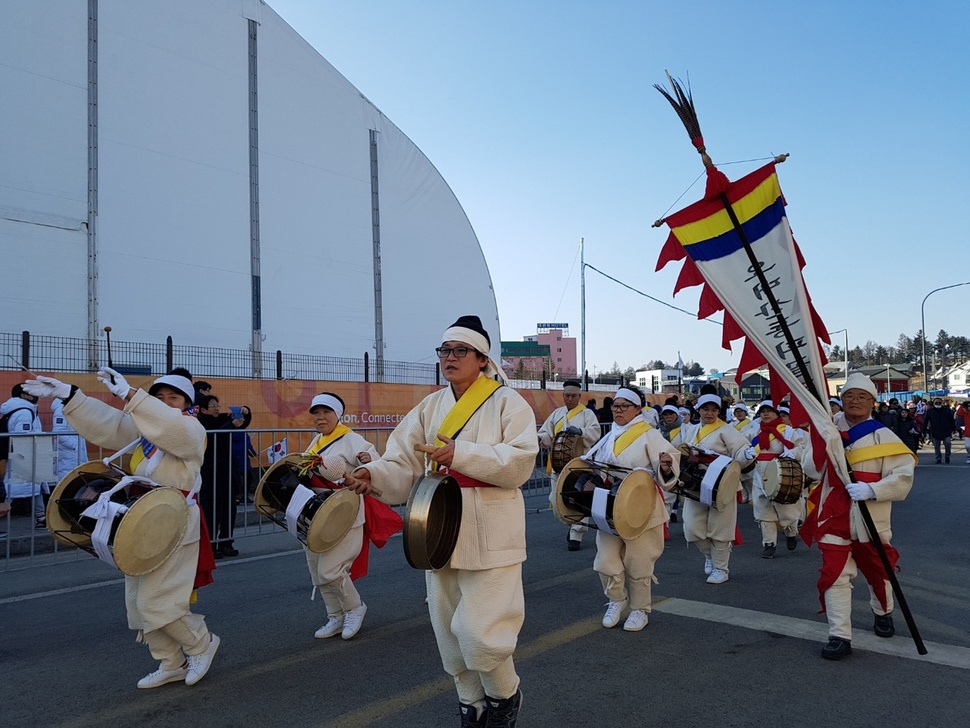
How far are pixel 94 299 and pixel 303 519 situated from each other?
57.4ft

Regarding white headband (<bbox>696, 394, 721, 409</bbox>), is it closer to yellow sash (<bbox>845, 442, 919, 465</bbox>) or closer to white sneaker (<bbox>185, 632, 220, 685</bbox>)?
yellow sash (<bbox>845, 442, 919, 465</bbox>)

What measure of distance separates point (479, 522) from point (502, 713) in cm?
86

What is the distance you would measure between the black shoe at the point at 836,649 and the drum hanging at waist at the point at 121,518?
4.02 m

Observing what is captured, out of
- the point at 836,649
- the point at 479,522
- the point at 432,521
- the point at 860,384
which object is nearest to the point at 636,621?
the point at 836,649

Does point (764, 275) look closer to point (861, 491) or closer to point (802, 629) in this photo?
point (861, 491)

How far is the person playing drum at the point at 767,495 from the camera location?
805 cm

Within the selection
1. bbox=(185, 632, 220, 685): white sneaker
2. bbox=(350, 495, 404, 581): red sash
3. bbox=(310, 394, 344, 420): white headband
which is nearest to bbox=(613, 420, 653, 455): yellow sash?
bbox=(350, 495, 404, 581): red sash

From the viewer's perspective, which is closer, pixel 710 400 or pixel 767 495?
pixel 710 400

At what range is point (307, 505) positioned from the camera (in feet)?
16.5

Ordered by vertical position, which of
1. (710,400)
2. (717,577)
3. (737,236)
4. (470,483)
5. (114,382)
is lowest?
(717,577)

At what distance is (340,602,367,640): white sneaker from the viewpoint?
16.8 feet

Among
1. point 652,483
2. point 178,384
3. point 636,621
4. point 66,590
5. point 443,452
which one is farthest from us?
point 66,590

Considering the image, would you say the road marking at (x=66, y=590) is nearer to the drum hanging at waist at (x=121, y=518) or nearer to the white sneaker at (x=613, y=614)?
the drum hanging at waist at (x=121, y=518)

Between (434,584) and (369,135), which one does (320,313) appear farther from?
(434,584)
